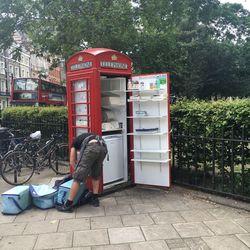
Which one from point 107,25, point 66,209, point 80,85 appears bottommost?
point 66,209

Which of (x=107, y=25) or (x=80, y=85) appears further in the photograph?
(x=107, y=25)

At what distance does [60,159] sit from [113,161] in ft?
9.74

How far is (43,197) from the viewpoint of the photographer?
18.7 ft

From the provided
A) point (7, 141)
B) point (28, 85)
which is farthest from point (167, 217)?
point (28, 85)

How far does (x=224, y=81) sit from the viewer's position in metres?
35.9

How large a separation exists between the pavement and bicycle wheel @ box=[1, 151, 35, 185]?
1.92m

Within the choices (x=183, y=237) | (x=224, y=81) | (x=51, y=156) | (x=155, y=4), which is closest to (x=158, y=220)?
(x=183, y=237)

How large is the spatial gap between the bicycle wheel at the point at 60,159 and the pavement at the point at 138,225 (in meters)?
2.57

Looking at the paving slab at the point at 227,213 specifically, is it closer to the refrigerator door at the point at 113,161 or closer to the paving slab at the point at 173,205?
the paving slab at the point at 173,205

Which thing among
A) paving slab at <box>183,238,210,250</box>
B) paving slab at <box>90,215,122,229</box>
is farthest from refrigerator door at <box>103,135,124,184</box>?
paving slab at <box>183,238,210,250</box>

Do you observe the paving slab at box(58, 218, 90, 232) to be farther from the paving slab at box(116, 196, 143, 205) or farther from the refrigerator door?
the refrigerator door

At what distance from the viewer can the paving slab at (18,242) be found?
4.29 m

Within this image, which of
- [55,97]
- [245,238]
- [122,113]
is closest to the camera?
[245,238]

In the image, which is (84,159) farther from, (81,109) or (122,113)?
(122,113)
